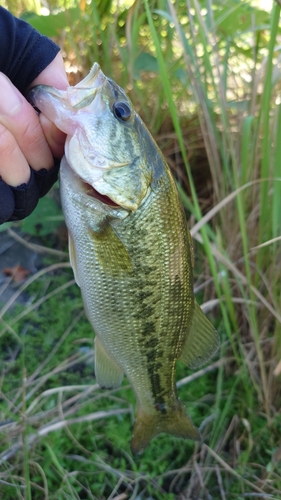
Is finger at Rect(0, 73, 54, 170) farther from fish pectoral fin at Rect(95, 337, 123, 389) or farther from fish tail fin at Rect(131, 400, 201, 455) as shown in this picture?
fish tail fin at Rect(131, 400, 201, 455)

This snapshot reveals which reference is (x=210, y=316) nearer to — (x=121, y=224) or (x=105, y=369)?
(x=105, y=369)

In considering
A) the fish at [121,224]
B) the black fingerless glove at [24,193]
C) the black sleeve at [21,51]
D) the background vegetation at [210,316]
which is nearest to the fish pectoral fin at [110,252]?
the fish at [121,224]

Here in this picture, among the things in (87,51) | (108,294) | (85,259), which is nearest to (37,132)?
(85,259)

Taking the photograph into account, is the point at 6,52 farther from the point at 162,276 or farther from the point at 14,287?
the point at 14,287

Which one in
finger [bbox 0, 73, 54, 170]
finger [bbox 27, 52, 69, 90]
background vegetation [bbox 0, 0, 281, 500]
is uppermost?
finger [bbox 27, 52, 69, 90]

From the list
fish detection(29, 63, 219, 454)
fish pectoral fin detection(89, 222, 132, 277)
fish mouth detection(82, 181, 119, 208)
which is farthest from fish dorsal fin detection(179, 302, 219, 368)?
fish mouth detection(82, 181, 119, 208)

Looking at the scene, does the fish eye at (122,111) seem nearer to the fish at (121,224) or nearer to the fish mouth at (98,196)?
the fish at (121,224)
